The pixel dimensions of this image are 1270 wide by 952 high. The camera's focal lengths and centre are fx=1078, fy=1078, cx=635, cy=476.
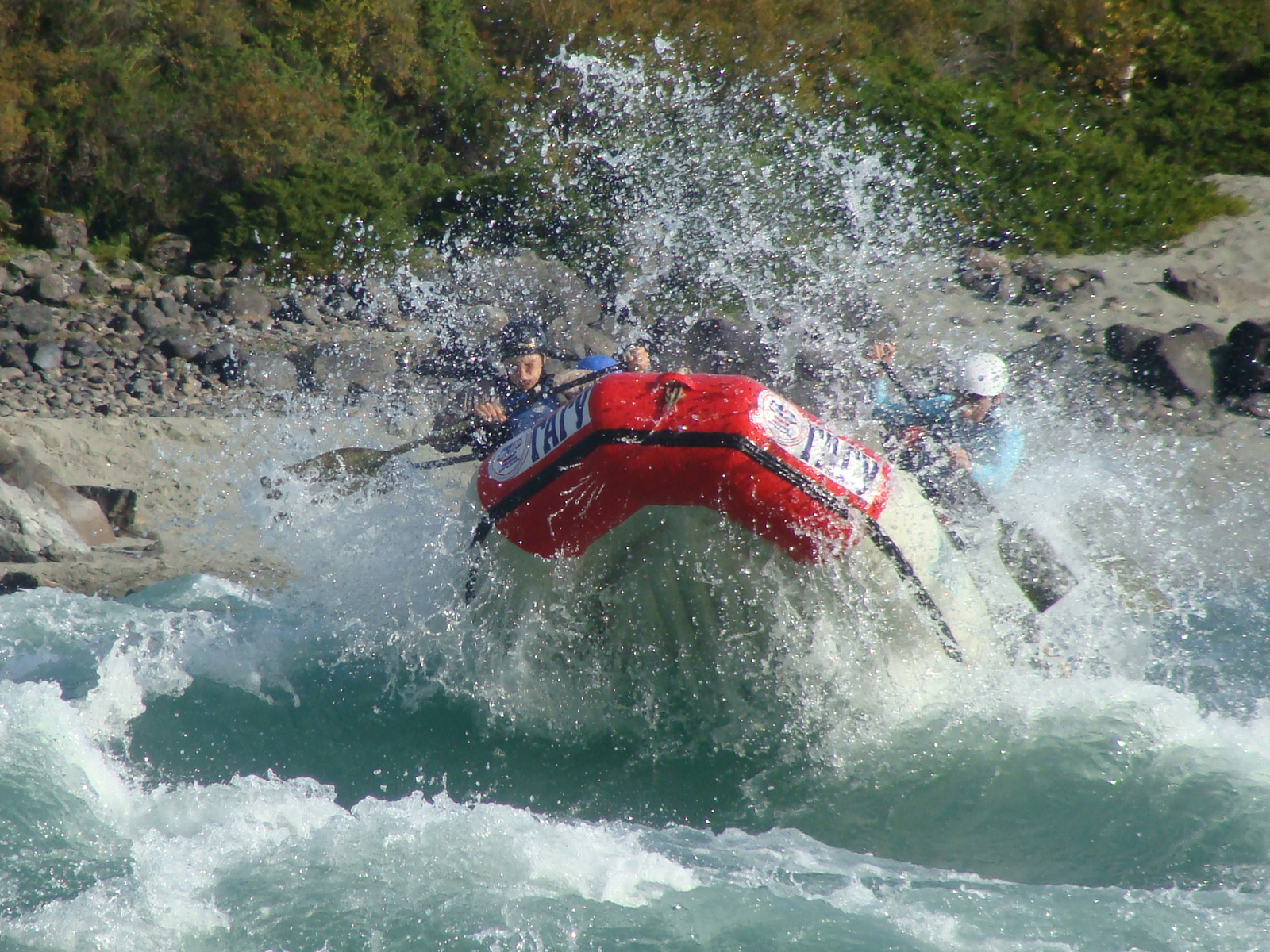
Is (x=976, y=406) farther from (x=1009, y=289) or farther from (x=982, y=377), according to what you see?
(x=1009, y=289)

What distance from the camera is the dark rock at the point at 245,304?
10039 mm

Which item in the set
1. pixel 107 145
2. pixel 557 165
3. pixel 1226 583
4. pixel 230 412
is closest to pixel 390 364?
pixel 230 412

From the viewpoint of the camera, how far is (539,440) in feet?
13.5

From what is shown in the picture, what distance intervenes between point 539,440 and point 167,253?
841 centimetres

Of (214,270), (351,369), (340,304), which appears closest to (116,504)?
(351,369)

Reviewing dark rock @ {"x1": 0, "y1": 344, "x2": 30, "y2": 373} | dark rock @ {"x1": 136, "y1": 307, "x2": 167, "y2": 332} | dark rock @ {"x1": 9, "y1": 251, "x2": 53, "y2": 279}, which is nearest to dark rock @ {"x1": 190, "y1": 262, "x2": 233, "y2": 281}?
dark rock @ {"x1": 136, "y1": 307, "x2": 167, "y2": 332}

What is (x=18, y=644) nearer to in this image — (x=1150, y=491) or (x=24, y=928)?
(x=24, y=928)

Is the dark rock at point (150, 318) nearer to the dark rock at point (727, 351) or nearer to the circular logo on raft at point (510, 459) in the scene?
the dark rock at point (727, 351)

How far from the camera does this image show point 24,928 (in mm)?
2934

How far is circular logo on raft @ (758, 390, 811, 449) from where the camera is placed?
12.2 feet

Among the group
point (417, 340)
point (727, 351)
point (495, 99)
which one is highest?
point (495, 99)

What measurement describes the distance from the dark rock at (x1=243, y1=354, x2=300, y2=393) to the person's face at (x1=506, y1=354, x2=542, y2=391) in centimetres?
448

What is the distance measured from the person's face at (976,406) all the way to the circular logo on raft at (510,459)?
2.25 meters

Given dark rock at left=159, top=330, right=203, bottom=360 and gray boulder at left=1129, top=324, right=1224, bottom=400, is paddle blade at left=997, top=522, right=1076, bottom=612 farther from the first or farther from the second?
dark rock at left=159, top=330, right=203, bottom=360
